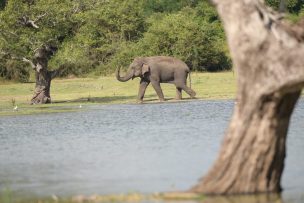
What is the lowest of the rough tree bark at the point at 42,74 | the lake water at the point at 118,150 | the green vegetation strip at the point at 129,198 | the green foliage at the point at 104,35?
the lake water at the point at 118,150

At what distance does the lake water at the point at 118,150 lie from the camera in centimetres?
1540

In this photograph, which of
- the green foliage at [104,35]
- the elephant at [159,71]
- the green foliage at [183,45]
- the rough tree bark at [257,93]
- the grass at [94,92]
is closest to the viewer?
the rough tree bark at [257,93]

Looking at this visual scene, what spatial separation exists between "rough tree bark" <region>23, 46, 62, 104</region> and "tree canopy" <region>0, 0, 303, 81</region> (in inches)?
15.3

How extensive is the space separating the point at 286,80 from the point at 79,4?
29.4m

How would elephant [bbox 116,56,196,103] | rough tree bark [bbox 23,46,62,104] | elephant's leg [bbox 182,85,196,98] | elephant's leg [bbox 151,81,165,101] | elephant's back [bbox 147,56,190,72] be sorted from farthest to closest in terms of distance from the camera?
elephant's back [bbox 147,56,190,72] < elephant [bbox 116,56,196,103] < elephant's leg [bbox 182,85,196,98] < rough tree bark [bbox 23,46,62,104] < elephant's leg [bbox 151,81,165,101]

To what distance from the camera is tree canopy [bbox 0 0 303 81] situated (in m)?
39.3

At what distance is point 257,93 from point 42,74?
94.9 feet

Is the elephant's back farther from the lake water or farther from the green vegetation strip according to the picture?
the green vegetation strip

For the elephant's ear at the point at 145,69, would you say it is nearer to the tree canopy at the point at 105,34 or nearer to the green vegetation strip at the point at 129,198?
the tree canopy at the point at 105,34

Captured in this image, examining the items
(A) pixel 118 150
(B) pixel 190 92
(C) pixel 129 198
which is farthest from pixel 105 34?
(C) pixel 129 198

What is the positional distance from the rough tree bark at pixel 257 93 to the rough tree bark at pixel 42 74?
27.6 metres

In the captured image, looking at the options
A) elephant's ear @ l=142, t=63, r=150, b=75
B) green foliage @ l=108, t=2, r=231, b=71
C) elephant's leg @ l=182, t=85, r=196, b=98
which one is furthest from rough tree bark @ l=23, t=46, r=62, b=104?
green foliage @ l=108, t=2, r=231, b=71

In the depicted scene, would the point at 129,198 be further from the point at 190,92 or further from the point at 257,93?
the point at 190,92

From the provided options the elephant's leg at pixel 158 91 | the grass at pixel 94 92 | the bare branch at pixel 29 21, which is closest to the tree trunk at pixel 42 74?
the grass at pixel 94 92
